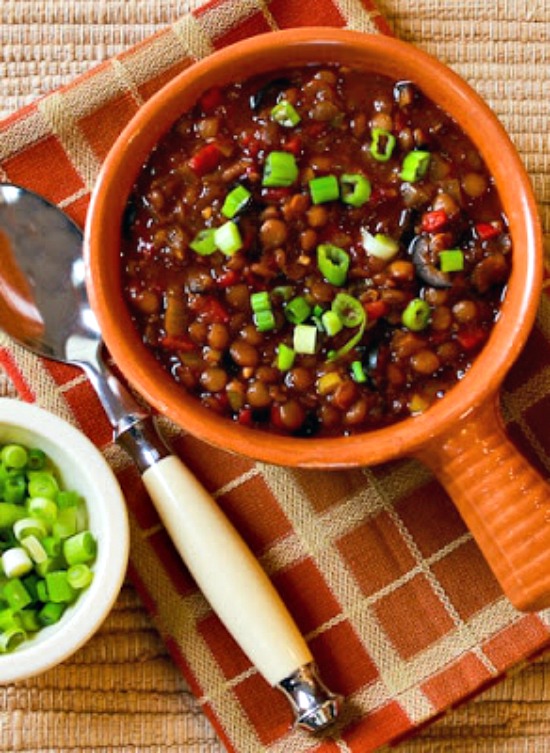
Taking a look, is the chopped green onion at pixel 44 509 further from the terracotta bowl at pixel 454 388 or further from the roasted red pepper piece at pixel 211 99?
the roasted red pepper piece at pixel 211 99

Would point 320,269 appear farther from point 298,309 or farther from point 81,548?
point 81,548

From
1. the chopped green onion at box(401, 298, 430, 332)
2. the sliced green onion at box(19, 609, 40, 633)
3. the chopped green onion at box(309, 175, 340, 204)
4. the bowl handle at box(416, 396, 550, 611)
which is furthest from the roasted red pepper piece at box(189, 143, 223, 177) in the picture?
the sliced green onion at box(19, 609, 40, 633)

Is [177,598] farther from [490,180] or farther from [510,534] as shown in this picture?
[490,180]

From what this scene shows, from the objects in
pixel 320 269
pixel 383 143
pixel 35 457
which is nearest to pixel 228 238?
pixel 320 269

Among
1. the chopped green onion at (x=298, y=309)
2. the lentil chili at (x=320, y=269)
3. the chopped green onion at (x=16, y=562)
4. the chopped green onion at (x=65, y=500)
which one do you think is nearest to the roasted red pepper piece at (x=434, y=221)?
the lentil chili at (x=320, y=269)

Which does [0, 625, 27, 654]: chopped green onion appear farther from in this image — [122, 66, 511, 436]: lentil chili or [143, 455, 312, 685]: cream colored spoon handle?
[122, 66, 511, 436]: lentil chili

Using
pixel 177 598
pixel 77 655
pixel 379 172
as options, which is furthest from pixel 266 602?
pixel 379 172
